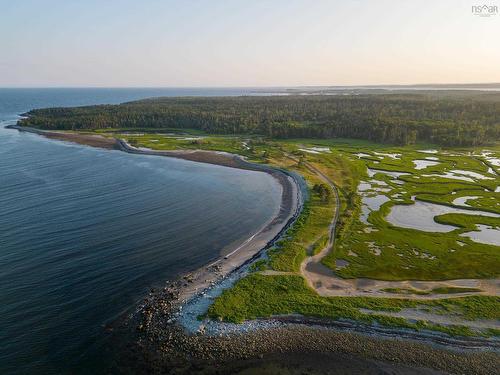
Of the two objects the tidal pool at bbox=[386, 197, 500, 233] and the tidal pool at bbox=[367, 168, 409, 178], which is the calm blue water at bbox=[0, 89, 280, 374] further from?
the tidal pool at bbox=[367, 168, 409, 178]

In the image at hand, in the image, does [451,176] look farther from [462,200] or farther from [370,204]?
[370,204]

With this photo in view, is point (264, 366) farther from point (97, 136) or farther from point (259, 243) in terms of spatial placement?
point (97, 136)

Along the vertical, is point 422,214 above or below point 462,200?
above

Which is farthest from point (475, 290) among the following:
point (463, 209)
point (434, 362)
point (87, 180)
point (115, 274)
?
point (87, 180)

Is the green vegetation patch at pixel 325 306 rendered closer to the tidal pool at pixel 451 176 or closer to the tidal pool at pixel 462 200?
the tidal pool at pixel 462 200

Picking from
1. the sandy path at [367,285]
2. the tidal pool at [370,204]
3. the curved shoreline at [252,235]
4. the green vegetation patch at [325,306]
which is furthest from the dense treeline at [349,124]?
the green vegetation patch at [325,306]

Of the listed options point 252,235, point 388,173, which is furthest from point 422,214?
point 252,235

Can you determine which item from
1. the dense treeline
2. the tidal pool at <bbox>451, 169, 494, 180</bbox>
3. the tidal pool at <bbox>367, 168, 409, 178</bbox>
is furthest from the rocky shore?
the dense treeline
